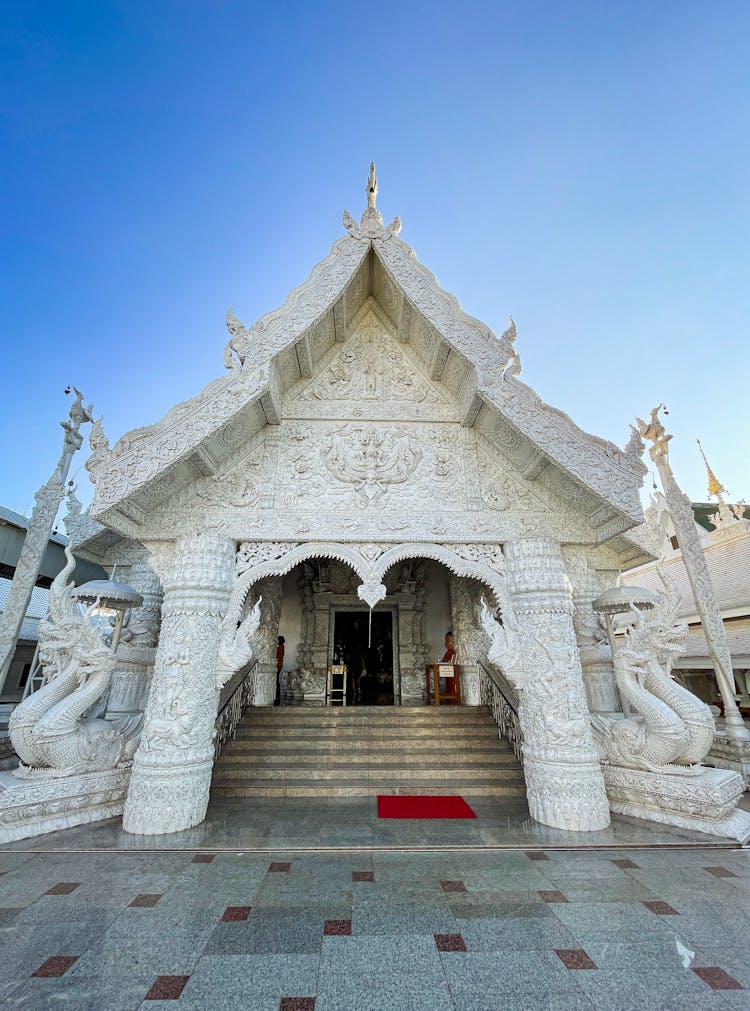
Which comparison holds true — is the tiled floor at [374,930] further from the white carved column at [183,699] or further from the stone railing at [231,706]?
the stone railing at [231,706]

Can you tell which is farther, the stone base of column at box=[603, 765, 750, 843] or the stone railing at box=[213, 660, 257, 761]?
the stone railing at box=[213, 660, 257, 761]

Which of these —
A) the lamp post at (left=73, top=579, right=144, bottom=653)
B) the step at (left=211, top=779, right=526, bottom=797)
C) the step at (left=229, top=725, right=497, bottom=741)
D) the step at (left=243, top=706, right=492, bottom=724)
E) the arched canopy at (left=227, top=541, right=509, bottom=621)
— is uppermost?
the arched canopy at (left=227, top=541, right=509, bottom=621)

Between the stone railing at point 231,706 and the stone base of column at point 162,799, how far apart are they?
1.38 metres

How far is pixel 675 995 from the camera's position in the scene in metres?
1.69

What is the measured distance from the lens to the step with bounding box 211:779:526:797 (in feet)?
14.9

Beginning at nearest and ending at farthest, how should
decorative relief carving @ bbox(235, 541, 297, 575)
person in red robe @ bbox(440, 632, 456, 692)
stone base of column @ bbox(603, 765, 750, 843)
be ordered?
stone base of column @ bbox(603, 765, 750, 843)
decorative relief carving @ bbox(235, 541, 297, 575)
person in red robe @ bbox(440, 632, 456, 692)

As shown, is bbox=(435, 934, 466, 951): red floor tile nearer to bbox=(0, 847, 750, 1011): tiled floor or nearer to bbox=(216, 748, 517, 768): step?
bbox=(0, 847, 750, 1011): tiled floor

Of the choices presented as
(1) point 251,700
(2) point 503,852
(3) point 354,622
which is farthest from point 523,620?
(3) point 354,622

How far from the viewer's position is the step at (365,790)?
4.54m

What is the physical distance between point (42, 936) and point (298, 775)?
313cm

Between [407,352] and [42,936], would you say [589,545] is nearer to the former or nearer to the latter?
[407,352]

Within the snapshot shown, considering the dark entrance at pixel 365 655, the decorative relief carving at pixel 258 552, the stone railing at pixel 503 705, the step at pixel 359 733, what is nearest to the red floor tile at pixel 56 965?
the decorative relief carving at pixel 258 552

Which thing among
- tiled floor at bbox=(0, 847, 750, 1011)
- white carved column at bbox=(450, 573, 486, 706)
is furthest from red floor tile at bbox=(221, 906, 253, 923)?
white carved column at bbox=(450, 573, 486, 706)

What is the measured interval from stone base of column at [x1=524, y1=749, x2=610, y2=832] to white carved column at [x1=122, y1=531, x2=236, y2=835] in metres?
2.93
